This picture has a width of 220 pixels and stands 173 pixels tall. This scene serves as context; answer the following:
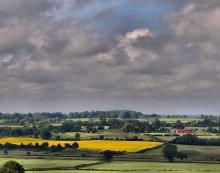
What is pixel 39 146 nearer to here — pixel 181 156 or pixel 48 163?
pixel 48 163

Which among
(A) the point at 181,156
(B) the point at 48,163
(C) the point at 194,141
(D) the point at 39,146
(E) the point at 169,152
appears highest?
(C) the point at 194,141

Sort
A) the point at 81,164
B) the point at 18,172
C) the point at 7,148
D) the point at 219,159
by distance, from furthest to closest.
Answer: the point at 7,148 → the point at 219,159 → the point at 81,164 → the point at 18,172

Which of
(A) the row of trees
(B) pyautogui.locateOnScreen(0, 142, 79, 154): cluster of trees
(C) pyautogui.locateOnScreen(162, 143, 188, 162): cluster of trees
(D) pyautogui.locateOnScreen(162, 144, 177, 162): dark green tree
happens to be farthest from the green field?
(A) the row of trees

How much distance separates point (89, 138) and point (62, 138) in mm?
13697

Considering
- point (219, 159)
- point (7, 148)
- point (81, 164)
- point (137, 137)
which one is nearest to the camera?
point (81, 164)

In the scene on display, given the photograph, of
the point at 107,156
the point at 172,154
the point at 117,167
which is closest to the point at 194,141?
the point at 172,154

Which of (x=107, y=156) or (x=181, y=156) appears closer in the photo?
(x=107, y=156)

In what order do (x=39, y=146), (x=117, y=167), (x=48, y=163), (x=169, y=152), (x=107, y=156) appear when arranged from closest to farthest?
(x=117, y=167)
(x=48, y=163)
(x=107, y=156)
(x=169, y=152)
(x=39, y=146)

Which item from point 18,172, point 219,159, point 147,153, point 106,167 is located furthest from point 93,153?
point 18,172

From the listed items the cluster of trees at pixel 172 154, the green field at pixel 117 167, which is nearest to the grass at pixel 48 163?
the green field at pixel 117 167

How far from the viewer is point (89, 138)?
19075 centimetres

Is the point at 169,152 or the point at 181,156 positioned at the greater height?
the point at 169,152

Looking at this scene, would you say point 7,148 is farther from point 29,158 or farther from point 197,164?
point 197,164

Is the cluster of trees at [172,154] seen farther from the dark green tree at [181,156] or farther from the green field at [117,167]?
the green field at [117,167]
